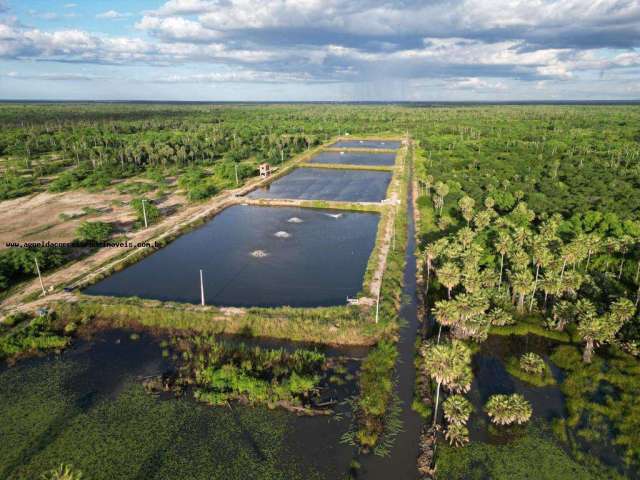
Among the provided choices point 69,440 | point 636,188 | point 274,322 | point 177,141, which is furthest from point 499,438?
point 177,141

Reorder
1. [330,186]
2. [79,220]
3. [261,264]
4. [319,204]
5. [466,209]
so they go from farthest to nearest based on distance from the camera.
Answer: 1. [330,186]
2. [319,204]
3. [79,220]
4. [466,209]
5. [261,264]

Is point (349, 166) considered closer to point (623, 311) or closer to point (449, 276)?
point (449, 276)

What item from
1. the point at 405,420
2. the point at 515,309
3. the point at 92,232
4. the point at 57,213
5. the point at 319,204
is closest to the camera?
the point at 405,420

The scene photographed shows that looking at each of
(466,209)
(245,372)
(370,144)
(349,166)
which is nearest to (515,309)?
(466,209)

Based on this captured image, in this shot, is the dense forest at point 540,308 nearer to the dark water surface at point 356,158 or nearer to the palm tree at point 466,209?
the palm tree at point 466,209

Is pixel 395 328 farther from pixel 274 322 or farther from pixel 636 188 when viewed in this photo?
pixel 636 188

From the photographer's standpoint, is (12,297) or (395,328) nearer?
(395,328)
